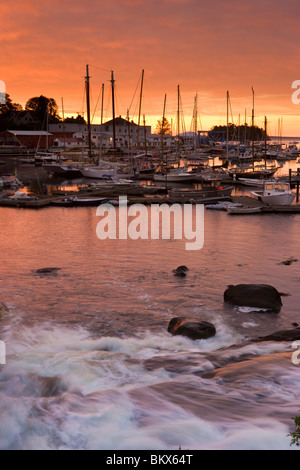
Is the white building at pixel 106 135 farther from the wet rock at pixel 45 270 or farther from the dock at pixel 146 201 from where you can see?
the wet rock at pixel 45 270

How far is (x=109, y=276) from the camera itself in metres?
24.1

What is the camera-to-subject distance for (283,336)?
599 inches

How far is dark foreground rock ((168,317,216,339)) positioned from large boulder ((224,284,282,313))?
328 cm

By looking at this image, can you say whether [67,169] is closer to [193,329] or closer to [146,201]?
[146,201]

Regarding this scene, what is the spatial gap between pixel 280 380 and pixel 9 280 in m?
15.2

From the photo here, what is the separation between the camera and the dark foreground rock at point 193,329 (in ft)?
50.6

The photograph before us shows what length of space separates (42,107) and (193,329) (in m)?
170

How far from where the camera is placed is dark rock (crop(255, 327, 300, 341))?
15.0 meters

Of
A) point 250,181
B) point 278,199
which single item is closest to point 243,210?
point 278,199

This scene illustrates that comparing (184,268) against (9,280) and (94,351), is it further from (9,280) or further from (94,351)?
(94,351)

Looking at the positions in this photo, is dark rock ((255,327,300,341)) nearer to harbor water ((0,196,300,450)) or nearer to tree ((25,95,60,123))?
harbor water ((0,196,300,450))

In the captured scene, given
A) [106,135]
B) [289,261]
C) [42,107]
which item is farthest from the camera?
[42,107]
